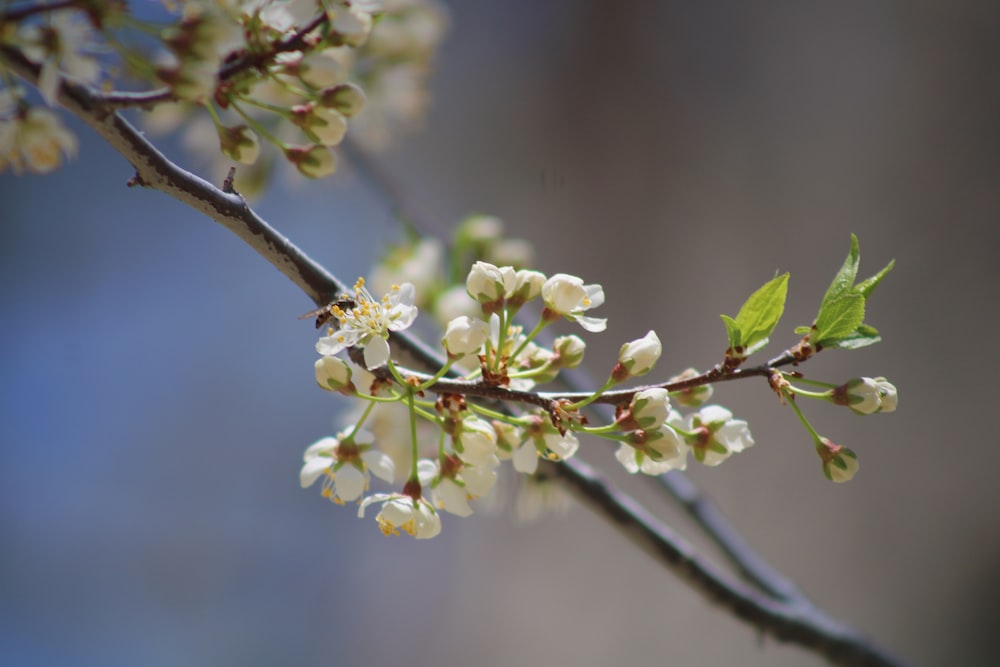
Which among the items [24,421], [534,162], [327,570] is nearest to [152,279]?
[24,421]

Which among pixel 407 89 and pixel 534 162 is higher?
pixel 534 162

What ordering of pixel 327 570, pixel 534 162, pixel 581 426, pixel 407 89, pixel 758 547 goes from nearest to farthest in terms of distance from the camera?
pixel 581 426, pixel 407 89, pixel 758 547, pixel 327 570, pixel 534 162

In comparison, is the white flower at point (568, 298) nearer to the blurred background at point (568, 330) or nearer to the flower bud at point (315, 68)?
the flower bud at point (315, 68)

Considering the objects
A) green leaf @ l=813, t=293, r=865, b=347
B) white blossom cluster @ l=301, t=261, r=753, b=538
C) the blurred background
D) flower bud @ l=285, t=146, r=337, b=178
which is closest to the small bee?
white blossom cluster @ l=301, t=261, r=753, b=538

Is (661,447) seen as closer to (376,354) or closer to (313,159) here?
(376,354)

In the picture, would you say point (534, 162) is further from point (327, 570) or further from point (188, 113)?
point (188, 113)

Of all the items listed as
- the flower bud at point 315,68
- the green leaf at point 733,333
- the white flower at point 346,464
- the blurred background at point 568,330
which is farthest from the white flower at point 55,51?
the blurred background at point 568,330
